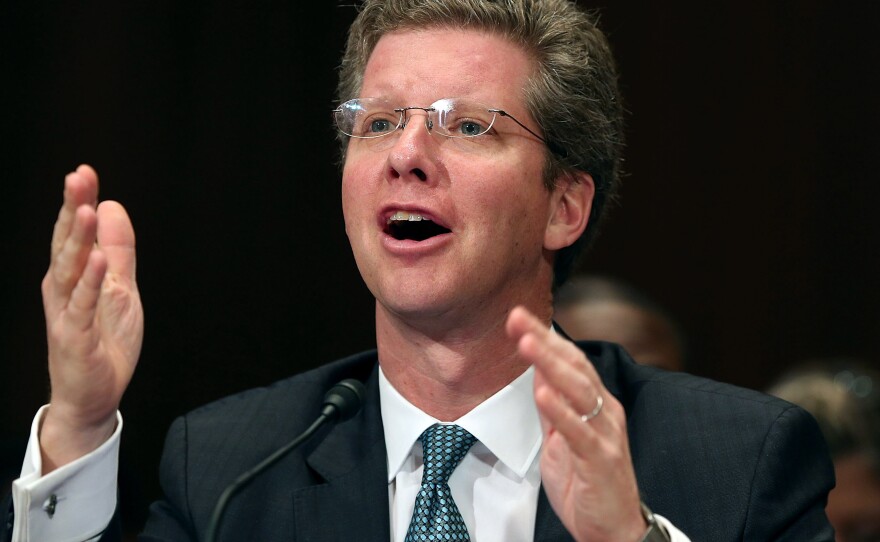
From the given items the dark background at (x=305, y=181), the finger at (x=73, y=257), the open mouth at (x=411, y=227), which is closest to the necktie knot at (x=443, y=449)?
the open mouth at (x=411, y=227)

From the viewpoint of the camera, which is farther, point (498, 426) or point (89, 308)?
point (498, 426)

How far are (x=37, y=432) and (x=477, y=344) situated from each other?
79cm

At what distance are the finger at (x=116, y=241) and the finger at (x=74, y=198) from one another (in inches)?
7.4

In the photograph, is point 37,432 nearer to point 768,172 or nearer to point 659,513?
point 659,513

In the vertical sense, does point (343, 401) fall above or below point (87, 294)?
below

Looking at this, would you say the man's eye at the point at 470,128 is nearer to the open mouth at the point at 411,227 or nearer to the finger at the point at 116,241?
the open mouth at the point at 411,227

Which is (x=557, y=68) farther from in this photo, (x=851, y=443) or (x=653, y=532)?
(x=851, y=443)

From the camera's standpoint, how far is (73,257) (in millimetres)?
1753

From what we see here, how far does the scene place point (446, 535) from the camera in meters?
2.06

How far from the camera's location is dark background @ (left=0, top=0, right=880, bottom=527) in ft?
12.2

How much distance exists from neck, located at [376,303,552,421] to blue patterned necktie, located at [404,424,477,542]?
81mm

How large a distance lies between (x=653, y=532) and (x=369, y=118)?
97 cm

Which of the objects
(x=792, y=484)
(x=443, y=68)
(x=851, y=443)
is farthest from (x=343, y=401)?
(x=851, y=443)

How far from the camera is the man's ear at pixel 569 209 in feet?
7.76
